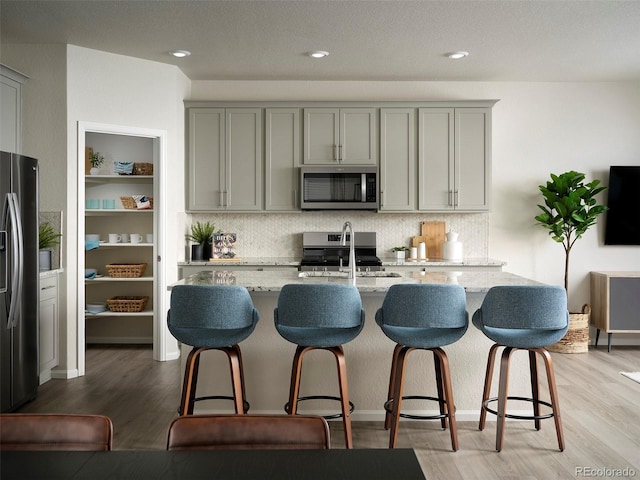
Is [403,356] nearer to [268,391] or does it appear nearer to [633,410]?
[268,391]

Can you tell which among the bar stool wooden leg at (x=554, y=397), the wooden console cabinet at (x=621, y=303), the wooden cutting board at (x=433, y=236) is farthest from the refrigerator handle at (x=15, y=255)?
the wooden console cabinet at (x=621, y=303)

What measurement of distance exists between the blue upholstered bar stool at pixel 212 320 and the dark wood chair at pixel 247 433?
62.6 inches

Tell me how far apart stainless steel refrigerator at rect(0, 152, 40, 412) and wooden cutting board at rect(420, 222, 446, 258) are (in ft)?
12.3

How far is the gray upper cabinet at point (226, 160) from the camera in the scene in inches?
229

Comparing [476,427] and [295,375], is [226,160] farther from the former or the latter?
[476,427]

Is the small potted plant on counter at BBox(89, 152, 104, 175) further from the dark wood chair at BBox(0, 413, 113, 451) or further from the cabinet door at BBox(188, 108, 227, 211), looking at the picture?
the dark wood chair at BBox(0, 413, 113, 451)

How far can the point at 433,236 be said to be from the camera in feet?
20.0

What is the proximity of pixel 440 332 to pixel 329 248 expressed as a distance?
3.12m

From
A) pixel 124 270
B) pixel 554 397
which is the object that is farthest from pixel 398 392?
pixel 124 270

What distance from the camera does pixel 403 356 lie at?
3078mm

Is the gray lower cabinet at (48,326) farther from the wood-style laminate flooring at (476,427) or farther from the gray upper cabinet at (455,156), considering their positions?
the gray upper cabinet at (455,156)

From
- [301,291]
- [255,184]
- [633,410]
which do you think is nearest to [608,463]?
[633,410]

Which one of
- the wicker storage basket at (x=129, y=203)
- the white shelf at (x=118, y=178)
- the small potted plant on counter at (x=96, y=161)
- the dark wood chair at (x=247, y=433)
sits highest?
the small potted plant on counter at (x=96, y=161)

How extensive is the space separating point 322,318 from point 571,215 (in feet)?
12.1
